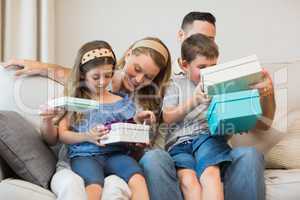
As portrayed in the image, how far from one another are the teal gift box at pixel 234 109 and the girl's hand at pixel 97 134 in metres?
0.34

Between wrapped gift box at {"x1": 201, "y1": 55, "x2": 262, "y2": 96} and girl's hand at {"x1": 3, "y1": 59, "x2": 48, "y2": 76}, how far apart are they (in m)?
0.65

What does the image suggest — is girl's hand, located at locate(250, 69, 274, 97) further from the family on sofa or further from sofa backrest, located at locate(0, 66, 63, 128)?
sofa backrest, located at locate(0, 66, 63, 128)

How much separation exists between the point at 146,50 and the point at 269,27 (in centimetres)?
84

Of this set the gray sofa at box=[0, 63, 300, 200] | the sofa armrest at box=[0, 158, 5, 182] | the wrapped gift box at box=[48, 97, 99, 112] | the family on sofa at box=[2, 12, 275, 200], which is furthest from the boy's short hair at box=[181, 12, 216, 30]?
the sofa armrest at box=[0, 158, 5, 182]

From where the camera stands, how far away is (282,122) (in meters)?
1.65

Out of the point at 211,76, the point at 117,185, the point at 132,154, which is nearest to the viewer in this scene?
the point at 117,185

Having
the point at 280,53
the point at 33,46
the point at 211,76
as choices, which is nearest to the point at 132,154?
the point at 211,76

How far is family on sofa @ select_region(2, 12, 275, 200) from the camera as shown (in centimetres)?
125

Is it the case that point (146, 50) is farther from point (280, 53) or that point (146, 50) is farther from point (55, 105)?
point (280, 53)

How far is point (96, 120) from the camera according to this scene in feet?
4.77

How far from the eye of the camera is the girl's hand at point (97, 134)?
1356 millimetres

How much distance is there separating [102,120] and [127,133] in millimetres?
152

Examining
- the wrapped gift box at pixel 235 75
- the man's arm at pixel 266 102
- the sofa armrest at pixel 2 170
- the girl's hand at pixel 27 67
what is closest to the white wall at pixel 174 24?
the girl's hand at pixel 27 67

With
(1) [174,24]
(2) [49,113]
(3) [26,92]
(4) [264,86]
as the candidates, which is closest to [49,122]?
(2) [49,113]
